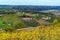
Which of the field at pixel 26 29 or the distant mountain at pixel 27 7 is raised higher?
the distant mountain at pixel 27 7

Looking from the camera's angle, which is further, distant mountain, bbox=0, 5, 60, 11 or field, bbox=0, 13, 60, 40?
distant mountain, bbox=0, 5, 60, 11

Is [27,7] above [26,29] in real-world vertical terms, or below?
above

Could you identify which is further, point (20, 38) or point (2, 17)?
point (2, 17)

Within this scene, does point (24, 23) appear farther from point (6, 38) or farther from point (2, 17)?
point (6, 38)

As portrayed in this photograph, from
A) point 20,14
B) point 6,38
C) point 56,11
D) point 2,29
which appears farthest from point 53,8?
point 6,38

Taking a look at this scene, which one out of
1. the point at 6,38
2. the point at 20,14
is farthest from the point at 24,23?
the point at 6,38

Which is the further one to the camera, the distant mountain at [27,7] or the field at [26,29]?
Result: the distant mountain at [27,7]

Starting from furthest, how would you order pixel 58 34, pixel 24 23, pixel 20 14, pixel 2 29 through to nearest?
pixel 20 14
pixel 24 23
pixel 2 29
pixel 58 34

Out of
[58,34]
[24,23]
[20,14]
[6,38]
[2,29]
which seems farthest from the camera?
[20,14]

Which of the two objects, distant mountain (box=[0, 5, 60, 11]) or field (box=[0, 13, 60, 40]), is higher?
distant mountain (box=[0, 5, 60, 11])

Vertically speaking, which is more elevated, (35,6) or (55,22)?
(35,6)

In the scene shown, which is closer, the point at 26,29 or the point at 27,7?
the point at 26,29
